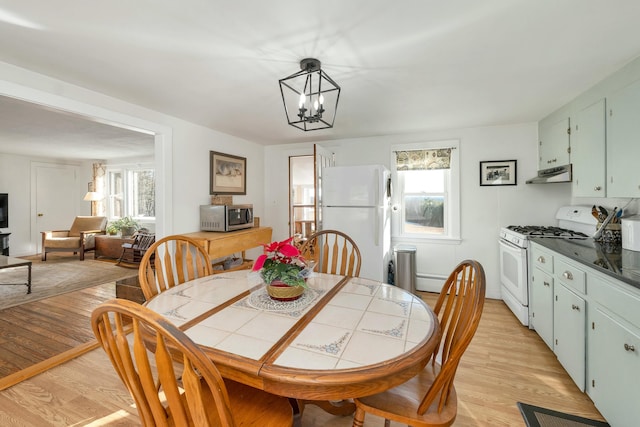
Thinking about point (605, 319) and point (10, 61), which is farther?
point (10, 61)

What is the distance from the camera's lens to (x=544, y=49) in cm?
178

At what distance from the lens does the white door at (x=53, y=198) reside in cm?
639

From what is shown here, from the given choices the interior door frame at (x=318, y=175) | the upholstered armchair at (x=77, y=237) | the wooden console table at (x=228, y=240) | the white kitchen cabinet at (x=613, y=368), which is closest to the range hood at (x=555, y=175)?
the white kitchen cabinet at (x=613, y=368)

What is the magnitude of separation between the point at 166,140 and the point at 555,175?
4.05 metres

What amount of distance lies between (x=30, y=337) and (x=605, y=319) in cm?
427

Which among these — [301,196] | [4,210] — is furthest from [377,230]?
[4,210]

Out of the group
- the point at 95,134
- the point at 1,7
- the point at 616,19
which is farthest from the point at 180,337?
the point at 95,134

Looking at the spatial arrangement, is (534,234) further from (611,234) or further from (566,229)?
(566,229)

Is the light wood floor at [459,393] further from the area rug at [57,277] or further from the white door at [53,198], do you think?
the white door at [53,198]

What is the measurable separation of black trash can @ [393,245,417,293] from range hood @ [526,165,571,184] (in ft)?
5.14

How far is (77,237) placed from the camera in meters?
5.86

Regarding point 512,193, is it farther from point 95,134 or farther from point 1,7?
point 95,134

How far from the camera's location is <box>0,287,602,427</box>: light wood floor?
1.66 m

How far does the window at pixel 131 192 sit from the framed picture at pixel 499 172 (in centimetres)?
641
